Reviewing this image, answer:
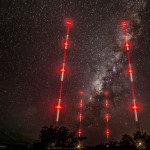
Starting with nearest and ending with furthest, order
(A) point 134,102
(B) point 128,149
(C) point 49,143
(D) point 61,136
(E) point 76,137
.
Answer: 1. (B) point 128,149
2. (A) point 134,102
3. (C) point 49,143
4. (D) point 61,136
5. (E) point 76,137

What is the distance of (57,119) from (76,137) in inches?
956

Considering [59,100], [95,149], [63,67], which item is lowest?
[95,149]

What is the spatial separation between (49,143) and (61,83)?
66.0 feet

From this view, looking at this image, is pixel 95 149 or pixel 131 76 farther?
pixel 131 76

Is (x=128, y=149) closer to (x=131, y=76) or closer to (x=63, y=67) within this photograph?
(x=131, y=76)

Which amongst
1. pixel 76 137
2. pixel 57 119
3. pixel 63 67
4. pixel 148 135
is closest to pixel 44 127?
pixel 76 137

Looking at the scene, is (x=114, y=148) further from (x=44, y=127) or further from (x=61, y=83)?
(x=44, y=127)

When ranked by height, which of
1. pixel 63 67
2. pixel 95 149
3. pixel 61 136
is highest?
pixel 63 67

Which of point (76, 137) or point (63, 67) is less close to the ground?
point (63, 67)

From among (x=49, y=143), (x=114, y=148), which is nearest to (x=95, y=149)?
(x=114, y=148)

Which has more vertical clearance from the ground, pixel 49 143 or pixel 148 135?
pixel 148 135

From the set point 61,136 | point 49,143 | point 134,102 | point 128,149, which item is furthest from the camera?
point 61,136

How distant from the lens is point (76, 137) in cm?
5719

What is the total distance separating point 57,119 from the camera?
35438 millimetres
